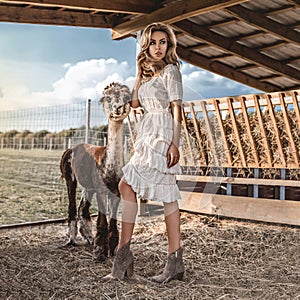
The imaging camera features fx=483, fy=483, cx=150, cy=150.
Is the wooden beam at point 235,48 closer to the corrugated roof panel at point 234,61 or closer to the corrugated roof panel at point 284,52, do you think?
the corrugated roof panel at point 284,52

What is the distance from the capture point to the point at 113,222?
346 cm

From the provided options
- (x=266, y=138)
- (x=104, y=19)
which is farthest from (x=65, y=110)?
(x=266, y=138)

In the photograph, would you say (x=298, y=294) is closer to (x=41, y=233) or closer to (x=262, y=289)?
(x=262, y=289)

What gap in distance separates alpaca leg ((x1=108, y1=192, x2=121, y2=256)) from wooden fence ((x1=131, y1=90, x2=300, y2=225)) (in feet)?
→ 5.66

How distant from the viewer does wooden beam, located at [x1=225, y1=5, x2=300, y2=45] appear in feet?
19.2

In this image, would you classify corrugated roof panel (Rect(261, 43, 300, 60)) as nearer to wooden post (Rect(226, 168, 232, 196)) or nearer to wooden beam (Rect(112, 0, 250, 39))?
wooden beam (Rect(112, 0, 250, 39))

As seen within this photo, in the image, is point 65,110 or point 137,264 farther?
point 65,110

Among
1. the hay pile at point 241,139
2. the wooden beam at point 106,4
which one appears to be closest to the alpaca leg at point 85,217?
the hay pile at point 241,139

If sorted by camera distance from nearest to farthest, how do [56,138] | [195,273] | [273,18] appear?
[195,273] < [273,18] < [56,138]

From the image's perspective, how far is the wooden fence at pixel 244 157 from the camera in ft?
16.6

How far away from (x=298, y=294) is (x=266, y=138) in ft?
8.45

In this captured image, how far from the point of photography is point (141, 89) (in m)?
3.02

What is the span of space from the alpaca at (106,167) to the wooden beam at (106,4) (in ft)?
7.38

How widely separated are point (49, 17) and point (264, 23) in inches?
108
